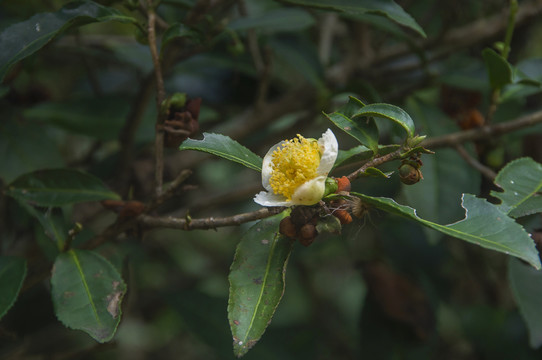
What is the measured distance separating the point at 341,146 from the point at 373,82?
0.49 m

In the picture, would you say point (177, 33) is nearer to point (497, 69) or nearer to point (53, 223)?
point (53, 223)

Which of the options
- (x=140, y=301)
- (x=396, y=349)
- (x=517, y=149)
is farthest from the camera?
(x=140, y=301)

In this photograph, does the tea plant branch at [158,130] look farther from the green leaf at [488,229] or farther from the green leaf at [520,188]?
the green leaf at [520,188]

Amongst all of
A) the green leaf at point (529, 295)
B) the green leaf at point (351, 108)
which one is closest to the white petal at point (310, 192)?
the green leaf at point (351, 108)

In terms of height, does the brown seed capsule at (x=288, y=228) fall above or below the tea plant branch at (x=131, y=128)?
above

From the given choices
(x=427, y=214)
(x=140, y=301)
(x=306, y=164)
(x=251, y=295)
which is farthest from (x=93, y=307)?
(x=140, y=301)

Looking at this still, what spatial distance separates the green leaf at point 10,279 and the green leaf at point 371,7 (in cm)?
68

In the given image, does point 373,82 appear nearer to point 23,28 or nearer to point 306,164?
point 306,164

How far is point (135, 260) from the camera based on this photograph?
1.89 m

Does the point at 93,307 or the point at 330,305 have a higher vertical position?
the point at 93,307

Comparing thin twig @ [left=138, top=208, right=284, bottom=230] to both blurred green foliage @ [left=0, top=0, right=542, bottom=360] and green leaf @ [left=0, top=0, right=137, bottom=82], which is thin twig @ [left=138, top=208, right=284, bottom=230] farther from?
green leaf @ [left=0, top=0, right=137, bottom=82]

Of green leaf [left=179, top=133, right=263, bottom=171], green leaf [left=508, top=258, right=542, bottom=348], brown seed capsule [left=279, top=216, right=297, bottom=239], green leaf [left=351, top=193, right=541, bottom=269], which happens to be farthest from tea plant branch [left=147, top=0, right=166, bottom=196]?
green leaf [left=508, top=258, right=542, bottom=348]

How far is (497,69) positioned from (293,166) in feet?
1.73

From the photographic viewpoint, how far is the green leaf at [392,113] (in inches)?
30.0
